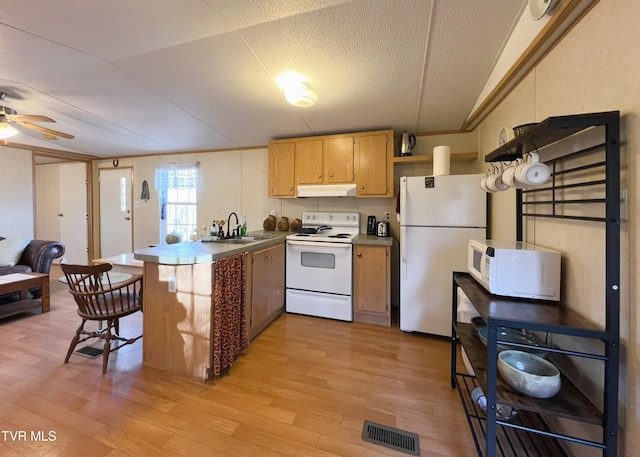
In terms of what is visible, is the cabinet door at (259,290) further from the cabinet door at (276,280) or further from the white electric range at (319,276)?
the white electric range at (319,276)

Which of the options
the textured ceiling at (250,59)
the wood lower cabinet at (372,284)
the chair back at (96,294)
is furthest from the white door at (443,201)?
the chair back at (96,294)

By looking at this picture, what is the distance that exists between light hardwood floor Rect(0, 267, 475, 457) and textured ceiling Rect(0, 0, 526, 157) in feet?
7.82

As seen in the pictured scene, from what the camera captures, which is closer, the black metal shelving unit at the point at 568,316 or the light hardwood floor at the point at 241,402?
the black metal shelving unit at the point at 568,316

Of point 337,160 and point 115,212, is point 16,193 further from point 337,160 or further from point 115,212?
point 337,160

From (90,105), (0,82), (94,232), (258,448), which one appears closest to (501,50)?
(258,448)

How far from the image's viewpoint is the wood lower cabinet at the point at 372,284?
2814mm

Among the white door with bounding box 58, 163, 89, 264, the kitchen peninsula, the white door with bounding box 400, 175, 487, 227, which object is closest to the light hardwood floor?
the kitchen peninsula

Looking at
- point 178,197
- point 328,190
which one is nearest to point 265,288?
point 328,190

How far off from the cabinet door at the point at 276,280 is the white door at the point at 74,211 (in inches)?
182

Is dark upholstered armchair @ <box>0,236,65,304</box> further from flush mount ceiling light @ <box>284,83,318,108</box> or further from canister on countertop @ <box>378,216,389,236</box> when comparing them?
canister on countertop @ <box>378,216,389,236</box>

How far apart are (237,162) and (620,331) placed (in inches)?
168

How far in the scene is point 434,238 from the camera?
2.49 metres

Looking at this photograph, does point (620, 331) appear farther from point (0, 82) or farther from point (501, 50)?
point (0, 82)

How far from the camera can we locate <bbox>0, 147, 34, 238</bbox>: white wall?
406 cm
